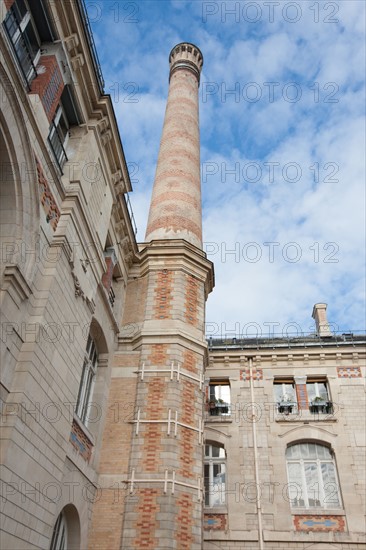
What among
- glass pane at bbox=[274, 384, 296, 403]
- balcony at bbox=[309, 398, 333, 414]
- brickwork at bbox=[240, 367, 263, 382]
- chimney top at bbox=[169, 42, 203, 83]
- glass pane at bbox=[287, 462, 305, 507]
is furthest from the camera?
chimney top at bbox=[169, 42, 203, 83]

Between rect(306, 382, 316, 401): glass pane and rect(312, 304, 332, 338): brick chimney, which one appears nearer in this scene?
rect(306, 382, 316, 401): glass pane

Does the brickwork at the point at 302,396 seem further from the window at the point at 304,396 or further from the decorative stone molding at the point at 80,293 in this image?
the decorative stone molding at the point at 80,293

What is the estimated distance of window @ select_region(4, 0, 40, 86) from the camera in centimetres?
941

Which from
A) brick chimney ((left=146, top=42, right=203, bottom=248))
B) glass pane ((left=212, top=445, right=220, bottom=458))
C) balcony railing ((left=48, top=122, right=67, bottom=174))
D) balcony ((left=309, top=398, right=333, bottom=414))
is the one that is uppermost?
brick chimney ((left=146, top=42, right=203, bottom=248))

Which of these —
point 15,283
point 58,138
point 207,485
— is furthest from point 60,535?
point 58,138

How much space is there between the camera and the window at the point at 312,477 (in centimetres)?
1538

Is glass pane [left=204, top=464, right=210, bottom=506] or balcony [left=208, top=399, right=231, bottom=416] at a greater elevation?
balcony [left=208, top=399, right=231, bottom=416]

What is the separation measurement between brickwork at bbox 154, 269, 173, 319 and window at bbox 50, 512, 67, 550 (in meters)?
5.91

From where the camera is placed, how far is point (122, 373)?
13523 mm

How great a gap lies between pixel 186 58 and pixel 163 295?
17043 millimetres

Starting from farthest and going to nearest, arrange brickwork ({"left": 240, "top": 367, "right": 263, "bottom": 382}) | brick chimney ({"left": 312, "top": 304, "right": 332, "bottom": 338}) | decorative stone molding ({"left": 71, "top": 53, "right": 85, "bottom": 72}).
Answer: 1. brick chimney ({"left": 312, "top": 304, "right": 332, "bottom": 338})
2. brickwork ({"left": 240, "top": 367, "right": 263, "bottom": 382})
3. decorative stone molding ({"left": 71, "top": 53, "right": 85, "bottom": 72})

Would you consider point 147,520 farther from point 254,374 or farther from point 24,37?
point 24,37

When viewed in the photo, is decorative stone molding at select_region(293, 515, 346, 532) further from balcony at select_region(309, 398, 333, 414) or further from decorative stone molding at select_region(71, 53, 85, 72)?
decorative stone molding at select_region(71, 53, 85, 72)

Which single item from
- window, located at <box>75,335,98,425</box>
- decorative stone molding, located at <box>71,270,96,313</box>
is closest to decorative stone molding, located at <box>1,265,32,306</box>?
decorative stone molding, located at <box>71,270,96,313</box>
